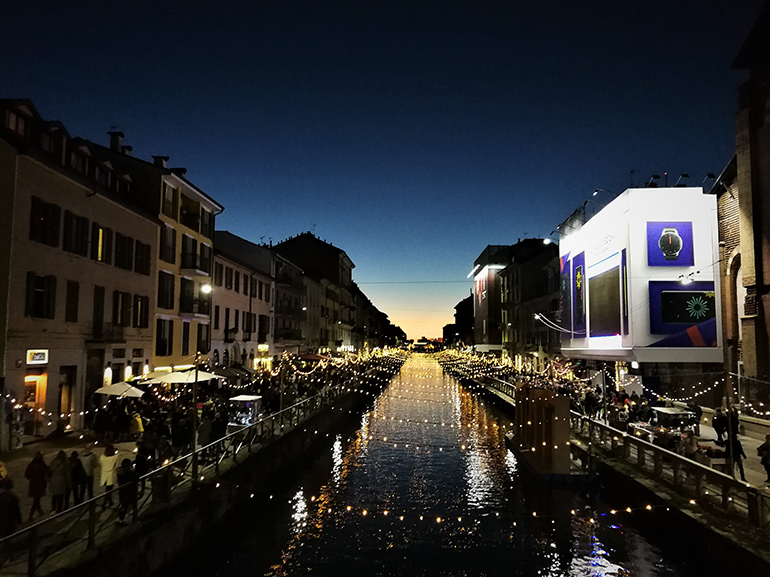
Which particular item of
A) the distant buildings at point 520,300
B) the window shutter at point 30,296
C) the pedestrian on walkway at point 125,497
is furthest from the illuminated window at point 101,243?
the distant buildings at point 520,300

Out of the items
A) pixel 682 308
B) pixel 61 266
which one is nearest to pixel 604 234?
pixel 682 308

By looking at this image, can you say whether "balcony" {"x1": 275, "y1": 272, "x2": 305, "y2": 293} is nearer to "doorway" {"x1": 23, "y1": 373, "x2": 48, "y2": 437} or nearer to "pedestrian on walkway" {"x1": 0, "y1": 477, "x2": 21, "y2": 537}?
"doorway" {"x1": 23, "y1": 373, "x2": 48, "y2": 437}

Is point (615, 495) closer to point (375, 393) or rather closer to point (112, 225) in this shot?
point (112, 225)

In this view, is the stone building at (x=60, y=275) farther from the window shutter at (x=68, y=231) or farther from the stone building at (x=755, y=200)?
the stone building at (x=755, y=200)

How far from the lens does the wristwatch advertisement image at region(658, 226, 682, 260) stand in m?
31.2

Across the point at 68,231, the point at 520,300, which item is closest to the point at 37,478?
the point at 68,231

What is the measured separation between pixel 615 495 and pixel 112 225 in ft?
74.5

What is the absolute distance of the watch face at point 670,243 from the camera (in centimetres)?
3122

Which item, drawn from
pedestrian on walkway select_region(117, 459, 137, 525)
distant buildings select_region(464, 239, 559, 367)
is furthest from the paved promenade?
distant buildings select_region(464, 239, 559, 367)

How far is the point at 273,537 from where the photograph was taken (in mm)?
16328

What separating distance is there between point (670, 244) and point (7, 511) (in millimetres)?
29900

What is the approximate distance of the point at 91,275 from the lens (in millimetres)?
25953

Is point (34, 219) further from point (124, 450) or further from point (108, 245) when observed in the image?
point (124, 450)

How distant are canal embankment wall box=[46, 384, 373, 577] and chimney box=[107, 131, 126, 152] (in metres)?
21.0
